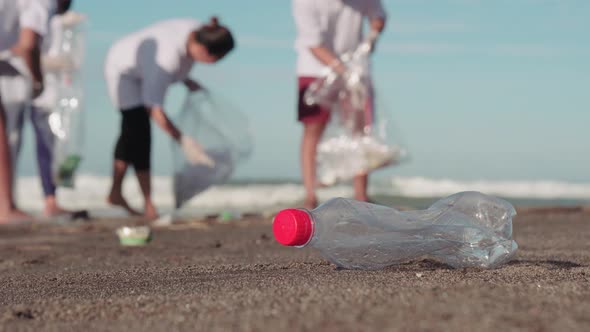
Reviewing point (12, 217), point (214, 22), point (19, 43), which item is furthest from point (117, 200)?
point (214, 22)

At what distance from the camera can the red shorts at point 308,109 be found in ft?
16.7

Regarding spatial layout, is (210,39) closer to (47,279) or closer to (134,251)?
(134,251)

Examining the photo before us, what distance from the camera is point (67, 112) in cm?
576

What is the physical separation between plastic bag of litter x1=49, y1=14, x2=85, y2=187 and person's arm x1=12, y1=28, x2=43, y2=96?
0.83m

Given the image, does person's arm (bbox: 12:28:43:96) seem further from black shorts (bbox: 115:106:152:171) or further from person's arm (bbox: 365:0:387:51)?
person's arm (bbox: 365:0:387:51)

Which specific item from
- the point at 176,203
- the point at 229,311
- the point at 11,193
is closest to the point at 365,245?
the point at 229,311

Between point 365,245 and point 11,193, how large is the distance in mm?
3588

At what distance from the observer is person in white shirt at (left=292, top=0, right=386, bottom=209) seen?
4.91m

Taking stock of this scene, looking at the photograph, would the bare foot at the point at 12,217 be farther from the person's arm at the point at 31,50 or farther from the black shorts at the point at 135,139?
the black shorts at the point at 135,139

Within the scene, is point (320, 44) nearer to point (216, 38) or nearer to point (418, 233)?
point (216, 38)

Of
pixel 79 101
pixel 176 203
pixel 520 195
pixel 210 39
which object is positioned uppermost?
pixel 210 39

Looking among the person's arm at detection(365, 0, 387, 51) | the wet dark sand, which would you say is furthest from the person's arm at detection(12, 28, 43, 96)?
the person's arm at detection(365, 0, 387, 51)

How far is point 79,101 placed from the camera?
19.0 feet

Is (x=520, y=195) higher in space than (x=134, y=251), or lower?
lower
